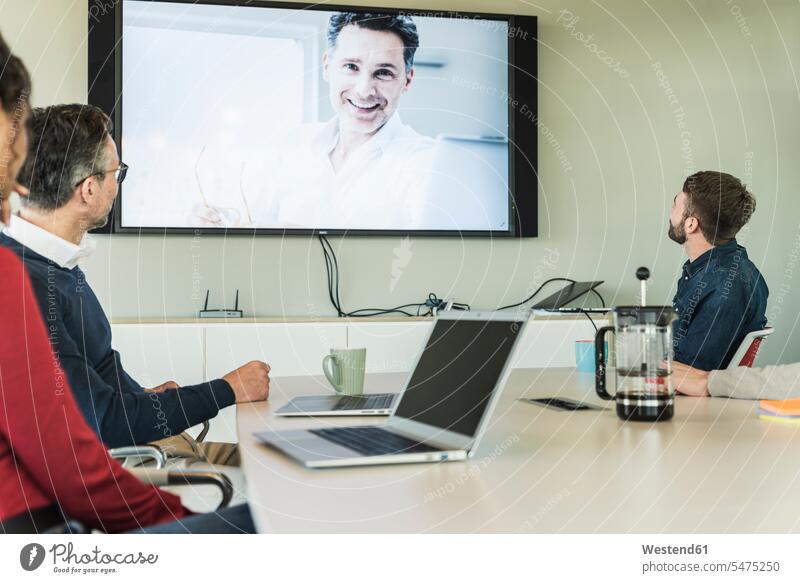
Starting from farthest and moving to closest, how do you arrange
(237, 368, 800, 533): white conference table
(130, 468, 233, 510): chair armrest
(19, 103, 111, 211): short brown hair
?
1. (19, 103, 111, 211): short brown hair
2. (130, 468, 233, 510): chair armrest
3. (237, 368, 800, 533): white conference table

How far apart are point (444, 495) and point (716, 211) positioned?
209 centimetres

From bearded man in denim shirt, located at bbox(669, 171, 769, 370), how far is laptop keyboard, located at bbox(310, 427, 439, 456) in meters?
1.35

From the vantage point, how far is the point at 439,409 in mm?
1127

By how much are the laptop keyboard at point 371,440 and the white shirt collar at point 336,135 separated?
2317mm

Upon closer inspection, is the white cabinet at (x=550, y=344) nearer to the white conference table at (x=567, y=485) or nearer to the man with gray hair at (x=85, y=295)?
the man with gray hair at (x=85, y=295)

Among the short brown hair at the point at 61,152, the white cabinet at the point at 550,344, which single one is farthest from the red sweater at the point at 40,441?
the white cabinet at the point at 550,344

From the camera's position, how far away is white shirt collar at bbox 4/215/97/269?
1653 mm

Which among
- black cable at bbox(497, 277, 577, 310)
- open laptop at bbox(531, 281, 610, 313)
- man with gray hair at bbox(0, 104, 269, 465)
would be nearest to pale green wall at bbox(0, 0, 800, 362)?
black cable at bbox(497, 277, 577, 310)

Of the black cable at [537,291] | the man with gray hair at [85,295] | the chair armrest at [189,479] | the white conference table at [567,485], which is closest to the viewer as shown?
the white conference table at [567,485]

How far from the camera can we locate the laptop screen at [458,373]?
41.5 inches

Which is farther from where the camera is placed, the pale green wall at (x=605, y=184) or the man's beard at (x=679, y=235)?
the pale green wall at (x=605, y=184)

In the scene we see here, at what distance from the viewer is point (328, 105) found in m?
3.42

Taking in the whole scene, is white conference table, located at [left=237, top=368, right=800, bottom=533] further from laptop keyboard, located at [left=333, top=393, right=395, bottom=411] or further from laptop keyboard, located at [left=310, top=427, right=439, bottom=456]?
laptop keyboard, located at [left=333, top=393, right=395, bottom=411]
